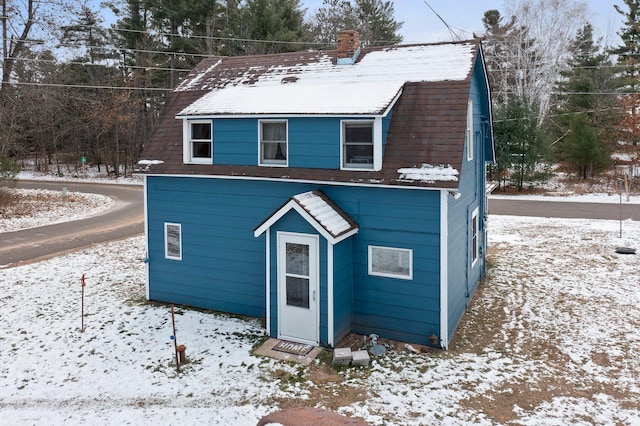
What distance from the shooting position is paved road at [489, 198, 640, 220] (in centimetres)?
2344

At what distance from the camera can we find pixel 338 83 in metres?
11.1

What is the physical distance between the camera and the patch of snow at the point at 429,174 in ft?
29.0

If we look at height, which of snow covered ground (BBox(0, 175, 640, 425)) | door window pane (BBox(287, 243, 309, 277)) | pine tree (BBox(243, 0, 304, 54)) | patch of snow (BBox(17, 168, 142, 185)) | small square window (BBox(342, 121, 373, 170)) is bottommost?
snow covered ground (BBox(0, 175, 640, 425))

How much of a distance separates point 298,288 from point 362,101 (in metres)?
3.76

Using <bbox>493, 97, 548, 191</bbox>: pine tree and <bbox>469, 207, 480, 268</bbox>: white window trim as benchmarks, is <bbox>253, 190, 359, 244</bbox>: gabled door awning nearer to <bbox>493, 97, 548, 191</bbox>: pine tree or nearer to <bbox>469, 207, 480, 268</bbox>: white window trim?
<bbox>469, 207, 480, 268</bbox>: white window trim

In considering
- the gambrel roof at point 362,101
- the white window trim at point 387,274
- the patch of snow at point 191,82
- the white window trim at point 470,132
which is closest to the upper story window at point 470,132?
the white window trim at point 470,132

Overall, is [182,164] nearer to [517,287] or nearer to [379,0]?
[517,287]

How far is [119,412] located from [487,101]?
1079 centimetres

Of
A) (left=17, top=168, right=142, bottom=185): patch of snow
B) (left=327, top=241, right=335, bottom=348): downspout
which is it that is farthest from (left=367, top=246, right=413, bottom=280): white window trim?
(left=17, top=168, right=142, bottom=185): patch of snow

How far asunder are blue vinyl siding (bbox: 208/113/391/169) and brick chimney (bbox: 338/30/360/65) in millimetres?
2496

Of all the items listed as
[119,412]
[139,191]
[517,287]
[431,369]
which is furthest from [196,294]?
[139,191]

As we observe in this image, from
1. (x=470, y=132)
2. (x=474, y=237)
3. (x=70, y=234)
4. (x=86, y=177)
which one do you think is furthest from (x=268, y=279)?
(x=86, y=177)

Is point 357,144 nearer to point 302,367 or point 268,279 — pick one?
point 268,279

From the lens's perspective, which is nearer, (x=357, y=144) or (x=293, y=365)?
(x=293, y=365)
